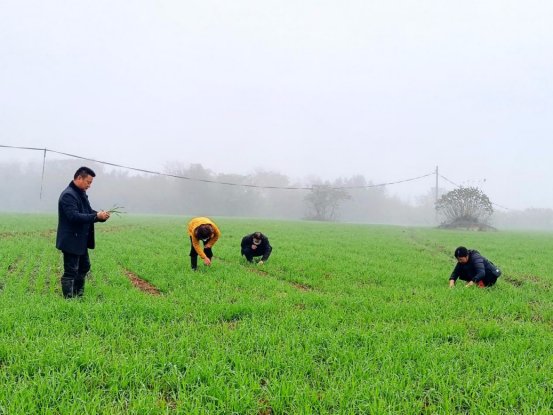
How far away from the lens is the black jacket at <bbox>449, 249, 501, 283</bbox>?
670 cm

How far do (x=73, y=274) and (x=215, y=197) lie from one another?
67709 millimetres

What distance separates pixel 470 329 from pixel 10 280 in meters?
8.46

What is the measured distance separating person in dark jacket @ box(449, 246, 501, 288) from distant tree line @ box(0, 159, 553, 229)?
196 ft

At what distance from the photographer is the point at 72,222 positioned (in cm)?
520

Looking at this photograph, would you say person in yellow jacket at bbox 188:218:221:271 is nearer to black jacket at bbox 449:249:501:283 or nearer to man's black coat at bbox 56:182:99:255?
man's black coat at bbox 56:182:99:255

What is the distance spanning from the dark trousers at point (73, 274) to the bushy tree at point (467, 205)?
44892mm

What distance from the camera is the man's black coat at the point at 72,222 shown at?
511 centimetres

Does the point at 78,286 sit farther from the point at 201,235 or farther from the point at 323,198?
the point at 323,198

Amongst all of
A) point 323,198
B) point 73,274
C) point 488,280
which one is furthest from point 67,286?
point 323,198

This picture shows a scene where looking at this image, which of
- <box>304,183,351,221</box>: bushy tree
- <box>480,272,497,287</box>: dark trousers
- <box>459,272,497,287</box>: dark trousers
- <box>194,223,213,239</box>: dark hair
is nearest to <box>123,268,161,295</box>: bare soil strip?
<box>194,223,213,239</box>: dark hair

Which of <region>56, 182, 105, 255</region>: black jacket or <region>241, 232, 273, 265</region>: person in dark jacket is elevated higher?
<region>56, 182, 105, 255</region>: black jacket

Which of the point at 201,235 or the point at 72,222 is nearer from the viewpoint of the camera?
the point at 72,222

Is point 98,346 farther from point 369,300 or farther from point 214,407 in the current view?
point 369,300

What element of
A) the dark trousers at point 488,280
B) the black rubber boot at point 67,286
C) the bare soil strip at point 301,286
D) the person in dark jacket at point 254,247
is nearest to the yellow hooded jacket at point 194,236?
the person in dark jacket at point 254,247
